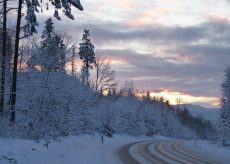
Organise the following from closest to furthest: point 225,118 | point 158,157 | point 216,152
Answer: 1. point 158,157
2. point 216,152
3. point 225,118

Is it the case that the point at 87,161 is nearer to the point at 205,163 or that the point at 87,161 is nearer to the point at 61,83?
the point at 205,163

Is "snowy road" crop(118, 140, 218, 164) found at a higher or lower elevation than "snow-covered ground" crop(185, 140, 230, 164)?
higher

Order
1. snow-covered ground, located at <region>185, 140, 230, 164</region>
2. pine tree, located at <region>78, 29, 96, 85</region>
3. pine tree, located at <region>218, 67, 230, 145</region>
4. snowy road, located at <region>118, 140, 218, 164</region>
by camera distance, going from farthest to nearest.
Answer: pine tree, located at <region>78, 29, 96, 85</region> → pine tree, located at <region>218, 67, 230, 145</region> → snow-covered ground, located at <region>185, 140, 230, 164</region> → snowy road, located at <region>118, 140, 218, 164</region>

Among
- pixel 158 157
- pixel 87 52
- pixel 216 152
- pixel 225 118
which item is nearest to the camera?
pixel 158 157

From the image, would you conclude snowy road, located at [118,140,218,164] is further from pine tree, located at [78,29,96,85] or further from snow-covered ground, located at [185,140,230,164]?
pine tree, located at [78,29,96,85]

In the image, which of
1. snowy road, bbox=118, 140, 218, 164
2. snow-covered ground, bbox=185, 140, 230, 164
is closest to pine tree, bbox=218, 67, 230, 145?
snow-covered ground, bbox=185, 140, 230, 164

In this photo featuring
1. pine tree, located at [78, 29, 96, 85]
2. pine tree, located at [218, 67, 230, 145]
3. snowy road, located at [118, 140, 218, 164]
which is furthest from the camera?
pine tree, located at [78, 29, 96, 85]

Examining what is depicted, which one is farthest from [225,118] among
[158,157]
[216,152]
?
[158,157]

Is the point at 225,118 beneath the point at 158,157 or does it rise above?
above

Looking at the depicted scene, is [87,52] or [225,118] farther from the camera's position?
[87,52]

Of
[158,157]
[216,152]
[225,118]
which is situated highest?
[225,118]

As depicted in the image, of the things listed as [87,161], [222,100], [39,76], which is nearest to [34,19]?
[39,76]

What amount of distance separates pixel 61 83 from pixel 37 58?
16.1 ft

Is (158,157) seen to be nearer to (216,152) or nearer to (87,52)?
(216,152)
